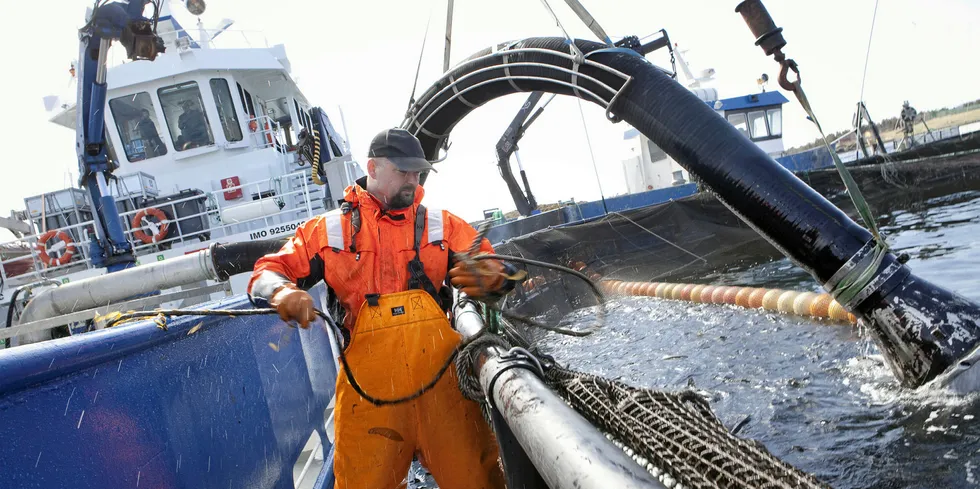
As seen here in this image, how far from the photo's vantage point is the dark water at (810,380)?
130 inches

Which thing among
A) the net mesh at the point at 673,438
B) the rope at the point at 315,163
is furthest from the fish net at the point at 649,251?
the net mesh at the point at 673,438

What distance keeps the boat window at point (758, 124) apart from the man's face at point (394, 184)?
20378 millimetres

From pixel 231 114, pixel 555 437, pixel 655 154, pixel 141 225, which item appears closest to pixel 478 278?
pixel 555 437

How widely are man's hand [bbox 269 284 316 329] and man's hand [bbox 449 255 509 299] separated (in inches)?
26.9

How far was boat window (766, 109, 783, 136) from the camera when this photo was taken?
20.7 m

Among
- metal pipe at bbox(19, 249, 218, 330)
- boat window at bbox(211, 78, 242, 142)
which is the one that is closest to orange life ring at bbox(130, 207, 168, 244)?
boat window at bbox(211, 78, 242, 142)

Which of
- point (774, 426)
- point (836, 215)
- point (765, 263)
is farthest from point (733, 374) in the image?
point (765, 263)

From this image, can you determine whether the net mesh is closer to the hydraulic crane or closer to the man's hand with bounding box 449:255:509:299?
the man's hand with bounding box 449:255:509:299

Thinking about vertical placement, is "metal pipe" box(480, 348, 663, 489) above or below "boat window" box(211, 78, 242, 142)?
below

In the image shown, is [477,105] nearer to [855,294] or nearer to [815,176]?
[855,294]

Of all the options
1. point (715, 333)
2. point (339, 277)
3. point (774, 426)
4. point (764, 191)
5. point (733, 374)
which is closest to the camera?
point (339, 277)

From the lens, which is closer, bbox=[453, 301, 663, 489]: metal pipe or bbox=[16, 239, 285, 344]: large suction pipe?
bbox=[453, 301, 663, 489]: metal pipe

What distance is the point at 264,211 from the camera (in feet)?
37.5

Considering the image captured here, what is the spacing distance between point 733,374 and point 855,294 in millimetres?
1337
